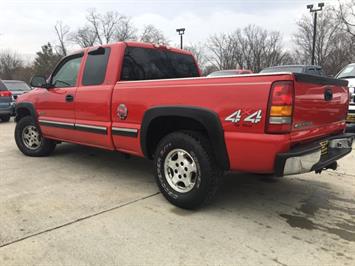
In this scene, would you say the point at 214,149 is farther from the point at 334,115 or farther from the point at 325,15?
the point at 325,15

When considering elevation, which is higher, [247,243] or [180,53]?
[180,53]

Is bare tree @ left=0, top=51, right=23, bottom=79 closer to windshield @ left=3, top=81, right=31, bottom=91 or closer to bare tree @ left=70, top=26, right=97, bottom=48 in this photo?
bare tree @ left=70, top=26, right=97, bottom=48

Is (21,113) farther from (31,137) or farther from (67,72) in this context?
(67,72)

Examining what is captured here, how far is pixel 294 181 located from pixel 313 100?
1849mm

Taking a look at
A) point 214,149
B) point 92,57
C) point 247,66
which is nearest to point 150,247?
point 214,149

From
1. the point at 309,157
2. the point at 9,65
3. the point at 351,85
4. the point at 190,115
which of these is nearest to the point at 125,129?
the point at 190,115

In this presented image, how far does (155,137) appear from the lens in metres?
4.15

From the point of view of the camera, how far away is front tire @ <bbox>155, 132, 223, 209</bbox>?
11.5 feet

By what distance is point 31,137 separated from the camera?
6281mm

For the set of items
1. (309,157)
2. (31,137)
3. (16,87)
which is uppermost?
(16,87)

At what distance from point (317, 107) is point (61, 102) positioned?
367 centimetres

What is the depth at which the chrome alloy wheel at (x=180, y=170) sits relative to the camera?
3.68m

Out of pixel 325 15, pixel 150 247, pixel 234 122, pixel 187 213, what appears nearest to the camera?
pixel 150 247

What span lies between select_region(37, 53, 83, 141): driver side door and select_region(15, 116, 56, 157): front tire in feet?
1.03
